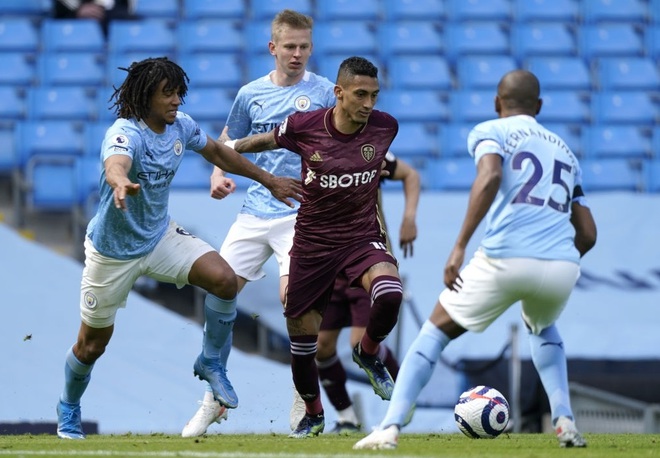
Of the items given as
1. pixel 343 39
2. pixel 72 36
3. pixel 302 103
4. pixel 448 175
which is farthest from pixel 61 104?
pixel 302 103

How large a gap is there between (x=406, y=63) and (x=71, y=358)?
10926 mm

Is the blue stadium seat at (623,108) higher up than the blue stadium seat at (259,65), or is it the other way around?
the blue stadium seat at (259,65)

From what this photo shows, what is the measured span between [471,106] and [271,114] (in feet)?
31.0

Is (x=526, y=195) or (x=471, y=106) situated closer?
(x=526, y=195)

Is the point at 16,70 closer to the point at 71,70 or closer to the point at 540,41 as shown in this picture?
the point at 71,70

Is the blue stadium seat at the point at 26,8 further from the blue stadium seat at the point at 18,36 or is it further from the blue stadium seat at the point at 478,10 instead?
the blue stadium seat at the point at 478,10

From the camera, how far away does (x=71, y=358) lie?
27.5ft

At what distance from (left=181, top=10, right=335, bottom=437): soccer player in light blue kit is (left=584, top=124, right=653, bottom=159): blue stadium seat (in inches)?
381

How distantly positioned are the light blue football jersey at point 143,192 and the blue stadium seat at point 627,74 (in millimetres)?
11833

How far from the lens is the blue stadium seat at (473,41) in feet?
61.8

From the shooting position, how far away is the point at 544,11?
63.4ft

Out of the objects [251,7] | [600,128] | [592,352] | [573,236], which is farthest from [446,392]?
[251,7]

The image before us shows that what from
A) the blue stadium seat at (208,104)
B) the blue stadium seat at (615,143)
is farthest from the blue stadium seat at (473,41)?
Result: the blue stadium seat at (208,104)

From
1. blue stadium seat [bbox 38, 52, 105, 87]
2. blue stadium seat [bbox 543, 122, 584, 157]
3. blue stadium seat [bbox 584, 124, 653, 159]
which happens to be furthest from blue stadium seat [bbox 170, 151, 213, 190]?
blue stadium seat [bbox 584, 124, 653, 159]
